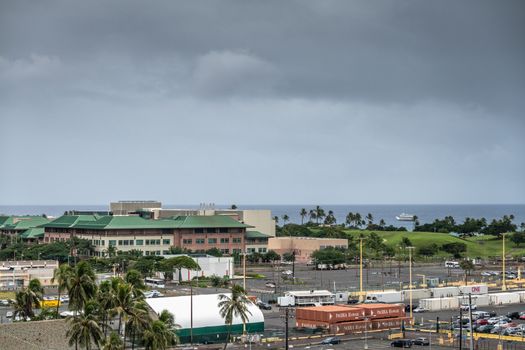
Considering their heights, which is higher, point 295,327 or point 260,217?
point 260,217

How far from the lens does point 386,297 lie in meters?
108

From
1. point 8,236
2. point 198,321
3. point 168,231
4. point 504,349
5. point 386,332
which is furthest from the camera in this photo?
point 8,236

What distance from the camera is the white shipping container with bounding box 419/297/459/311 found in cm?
10288

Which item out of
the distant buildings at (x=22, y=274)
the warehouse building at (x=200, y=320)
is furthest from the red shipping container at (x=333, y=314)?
the distant buildings at (x=22, y=274)

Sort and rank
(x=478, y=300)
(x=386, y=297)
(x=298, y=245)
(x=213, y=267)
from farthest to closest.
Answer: (x=298, y=245) → (x=213, y=267) → (x=386, y=297) → (x=478, y=300)

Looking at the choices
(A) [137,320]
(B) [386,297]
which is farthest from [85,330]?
(B) [386,297]

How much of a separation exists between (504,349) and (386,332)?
15.6 meters

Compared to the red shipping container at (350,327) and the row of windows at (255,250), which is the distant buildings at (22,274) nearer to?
the row of windows at (255,250)

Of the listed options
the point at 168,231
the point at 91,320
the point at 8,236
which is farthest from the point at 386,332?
the point at 8,236

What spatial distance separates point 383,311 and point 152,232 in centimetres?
8515

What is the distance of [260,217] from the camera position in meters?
193

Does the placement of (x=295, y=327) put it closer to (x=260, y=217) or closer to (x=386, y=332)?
(x=386, y=332)

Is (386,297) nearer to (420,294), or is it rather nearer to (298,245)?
(420,294)

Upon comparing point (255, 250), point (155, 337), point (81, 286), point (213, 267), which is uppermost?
point (81, 286)
